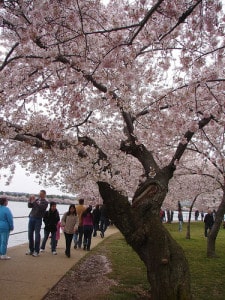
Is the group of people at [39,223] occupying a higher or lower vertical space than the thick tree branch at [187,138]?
lower

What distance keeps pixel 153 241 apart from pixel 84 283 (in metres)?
2.02

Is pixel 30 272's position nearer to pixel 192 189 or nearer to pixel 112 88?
pixel 112 88

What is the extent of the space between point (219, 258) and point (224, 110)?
21.2 ft

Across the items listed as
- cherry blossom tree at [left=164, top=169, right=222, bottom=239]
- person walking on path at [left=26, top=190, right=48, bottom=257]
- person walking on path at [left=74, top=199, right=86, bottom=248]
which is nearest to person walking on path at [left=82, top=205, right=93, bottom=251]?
person walking on path at [left=74, top=199, right=86, bottom=248]

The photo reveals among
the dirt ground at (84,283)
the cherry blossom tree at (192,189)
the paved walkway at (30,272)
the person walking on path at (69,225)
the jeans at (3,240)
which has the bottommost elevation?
the dirt ground at (84,283)

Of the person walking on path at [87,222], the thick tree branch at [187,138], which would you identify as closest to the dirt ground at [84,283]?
the person walking on path at [87,222]

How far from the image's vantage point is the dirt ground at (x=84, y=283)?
5.99 m

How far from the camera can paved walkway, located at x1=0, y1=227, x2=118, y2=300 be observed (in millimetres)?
5789

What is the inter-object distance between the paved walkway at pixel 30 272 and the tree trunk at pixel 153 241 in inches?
71.9

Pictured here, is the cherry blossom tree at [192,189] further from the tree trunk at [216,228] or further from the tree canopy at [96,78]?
the tree canopy at [96,78]

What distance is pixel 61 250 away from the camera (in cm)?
1094

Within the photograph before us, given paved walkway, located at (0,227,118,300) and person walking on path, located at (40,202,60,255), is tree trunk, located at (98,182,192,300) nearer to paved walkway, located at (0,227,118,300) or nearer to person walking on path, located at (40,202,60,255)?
paved walkway, located at (0,227,118,300)

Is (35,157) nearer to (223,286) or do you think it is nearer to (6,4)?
(6,4)

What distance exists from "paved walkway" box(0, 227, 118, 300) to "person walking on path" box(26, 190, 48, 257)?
0.95 feet
